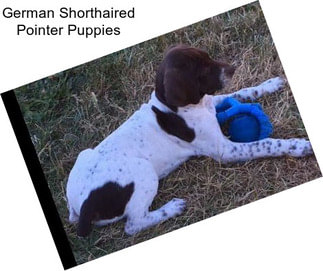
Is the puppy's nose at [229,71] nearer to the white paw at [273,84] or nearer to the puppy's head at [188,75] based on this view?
the puppy's head at [188,75]

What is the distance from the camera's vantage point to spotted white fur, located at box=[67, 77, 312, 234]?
438cm

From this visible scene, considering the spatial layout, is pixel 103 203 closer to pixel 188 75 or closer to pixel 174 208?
pixel 174 208

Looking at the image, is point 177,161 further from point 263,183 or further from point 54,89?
point 54,89

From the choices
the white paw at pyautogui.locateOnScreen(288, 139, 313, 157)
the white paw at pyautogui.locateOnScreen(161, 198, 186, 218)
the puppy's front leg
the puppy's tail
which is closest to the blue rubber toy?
the puppy's front leg

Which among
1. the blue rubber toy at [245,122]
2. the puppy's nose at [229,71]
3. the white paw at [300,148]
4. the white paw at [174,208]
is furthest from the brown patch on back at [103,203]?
the white paw at [300,148]

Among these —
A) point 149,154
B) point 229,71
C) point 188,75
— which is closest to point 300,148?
point 229,71

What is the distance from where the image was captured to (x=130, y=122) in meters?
4.58

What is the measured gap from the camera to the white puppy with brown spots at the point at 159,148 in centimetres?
434

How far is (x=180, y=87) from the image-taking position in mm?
4352

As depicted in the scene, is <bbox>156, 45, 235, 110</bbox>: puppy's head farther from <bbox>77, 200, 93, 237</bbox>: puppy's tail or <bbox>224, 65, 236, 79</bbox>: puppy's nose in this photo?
<bbox>77, 200, 93, 237</bbox>: puppy's tail

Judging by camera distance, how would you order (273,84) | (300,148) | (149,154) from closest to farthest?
(300,148), (149,154), (273,84)

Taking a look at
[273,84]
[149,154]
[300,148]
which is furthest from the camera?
[273,84]

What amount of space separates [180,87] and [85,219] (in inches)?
46.6

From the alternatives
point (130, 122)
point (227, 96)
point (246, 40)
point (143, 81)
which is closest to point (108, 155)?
point (130, 122)
